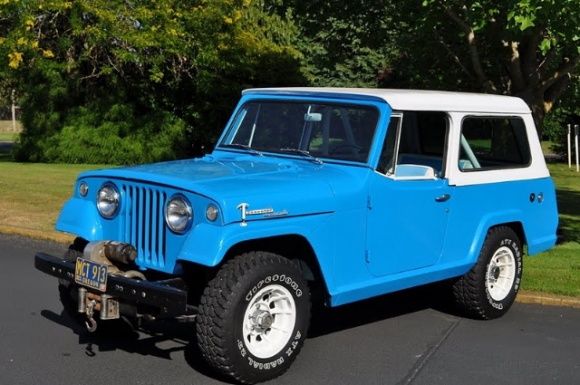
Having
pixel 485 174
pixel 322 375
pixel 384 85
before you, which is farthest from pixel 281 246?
pixel 384 85

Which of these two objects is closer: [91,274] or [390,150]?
[91,274]

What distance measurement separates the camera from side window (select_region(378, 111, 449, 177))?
18.5 ft

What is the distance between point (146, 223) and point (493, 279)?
3206mm

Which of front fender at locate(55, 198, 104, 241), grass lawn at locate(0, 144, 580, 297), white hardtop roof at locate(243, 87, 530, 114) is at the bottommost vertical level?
grass lawn at locate(0, 144, 580, 297)

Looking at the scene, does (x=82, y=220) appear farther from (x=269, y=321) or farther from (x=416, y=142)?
(x=416, y=142)

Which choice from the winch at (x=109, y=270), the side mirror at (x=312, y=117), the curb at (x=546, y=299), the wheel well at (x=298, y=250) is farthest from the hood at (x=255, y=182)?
the curb at (x=546, y=299)

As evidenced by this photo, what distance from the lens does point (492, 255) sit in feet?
21.3

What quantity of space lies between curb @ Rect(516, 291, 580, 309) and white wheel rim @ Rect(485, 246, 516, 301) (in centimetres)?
62

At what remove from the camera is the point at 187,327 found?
237 inches

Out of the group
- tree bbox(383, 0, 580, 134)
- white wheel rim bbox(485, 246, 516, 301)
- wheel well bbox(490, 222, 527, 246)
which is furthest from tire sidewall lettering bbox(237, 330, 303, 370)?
tree bbox(383, 0, 580, 134)

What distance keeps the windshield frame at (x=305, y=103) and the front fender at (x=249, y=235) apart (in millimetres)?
734

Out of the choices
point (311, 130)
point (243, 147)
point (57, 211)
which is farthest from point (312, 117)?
point (57, 211)

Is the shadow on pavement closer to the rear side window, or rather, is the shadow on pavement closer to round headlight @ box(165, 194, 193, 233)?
round headlight @ box(165, 194, 193, 233)

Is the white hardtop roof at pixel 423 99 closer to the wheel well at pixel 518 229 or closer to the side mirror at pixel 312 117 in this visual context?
the side mirror at pixel 312 117
